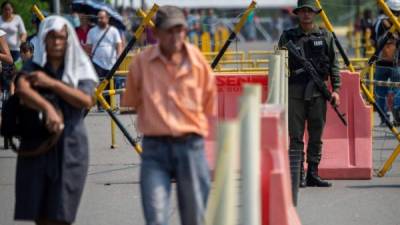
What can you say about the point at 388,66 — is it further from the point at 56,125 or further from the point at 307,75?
the point at 56,125

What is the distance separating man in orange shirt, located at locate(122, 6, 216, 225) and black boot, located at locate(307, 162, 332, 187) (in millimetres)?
4831

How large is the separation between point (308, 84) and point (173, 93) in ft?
15.0

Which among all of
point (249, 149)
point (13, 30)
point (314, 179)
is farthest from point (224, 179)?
point (13, 30)

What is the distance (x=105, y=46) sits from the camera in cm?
2008

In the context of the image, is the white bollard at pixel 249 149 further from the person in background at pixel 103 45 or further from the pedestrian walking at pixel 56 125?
the person in background at pixel 103 45

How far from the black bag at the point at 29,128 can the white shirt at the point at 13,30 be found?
11.5 metres

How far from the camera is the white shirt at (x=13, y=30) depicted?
19.3m

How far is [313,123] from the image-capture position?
1216cm

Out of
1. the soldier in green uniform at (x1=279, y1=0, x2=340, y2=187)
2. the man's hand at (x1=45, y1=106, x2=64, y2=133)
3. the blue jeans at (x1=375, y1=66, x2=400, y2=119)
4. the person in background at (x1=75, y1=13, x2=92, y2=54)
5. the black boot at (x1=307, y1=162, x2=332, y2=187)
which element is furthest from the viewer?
the person in background at (x1=75, y1=13, x2=92, y2=54)

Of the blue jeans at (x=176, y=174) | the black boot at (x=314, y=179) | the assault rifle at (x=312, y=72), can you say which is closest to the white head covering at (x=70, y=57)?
the blue jeans at (x=176, y=174)

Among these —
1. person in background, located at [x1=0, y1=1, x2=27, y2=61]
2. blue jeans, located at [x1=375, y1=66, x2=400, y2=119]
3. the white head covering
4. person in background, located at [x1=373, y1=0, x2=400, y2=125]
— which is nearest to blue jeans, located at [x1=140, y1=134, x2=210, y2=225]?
the white head covering

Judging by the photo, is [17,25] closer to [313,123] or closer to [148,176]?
[313,123]

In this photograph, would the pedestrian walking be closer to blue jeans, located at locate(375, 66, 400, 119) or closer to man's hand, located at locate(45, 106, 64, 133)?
man's hand, located at locate(45, 106, 64, 133)

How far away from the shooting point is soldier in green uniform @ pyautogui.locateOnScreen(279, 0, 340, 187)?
11.9 meters
